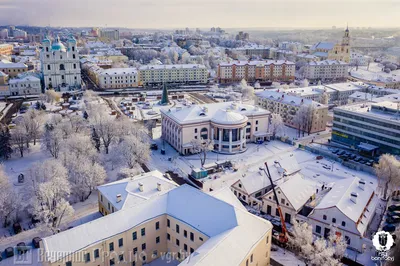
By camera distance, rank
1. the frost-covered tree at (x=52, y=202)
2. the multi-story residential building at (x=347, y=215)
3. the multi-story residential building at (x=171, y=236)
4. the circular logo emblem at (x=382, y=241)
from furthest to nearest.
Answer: the frost-covered tree at (x=52, y=202) < the multi-story residential building at (x=347, y=215) < the circular logo emblem at (x=382, y=241) < the multi-story residential building at (x=171, y=236)

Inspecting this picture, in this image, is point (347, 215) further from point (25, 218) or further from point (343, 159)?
point (25, 218)

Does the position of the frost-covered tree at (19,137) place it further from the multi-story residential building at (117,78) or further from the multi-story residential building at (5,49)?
the multi-story residential building at (5,49)

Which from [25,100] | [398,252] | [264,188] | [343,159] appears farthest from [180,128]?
[25,100]

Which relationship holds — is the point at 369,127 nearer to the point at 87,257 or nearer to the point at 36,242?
the point at 87,257

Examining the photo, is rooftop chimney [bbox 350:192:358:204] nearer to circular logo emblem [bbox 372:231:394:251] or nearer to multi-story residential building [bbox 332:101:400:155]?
circular logo emblem [bbox 372:231:394:251]

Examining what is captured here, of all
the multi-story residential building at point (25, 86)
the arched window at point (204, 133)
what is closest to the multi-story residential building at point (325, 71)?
the arched window at point (204, 133)

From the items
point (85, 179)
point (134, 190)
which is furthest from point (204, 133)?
point (134, 190)
